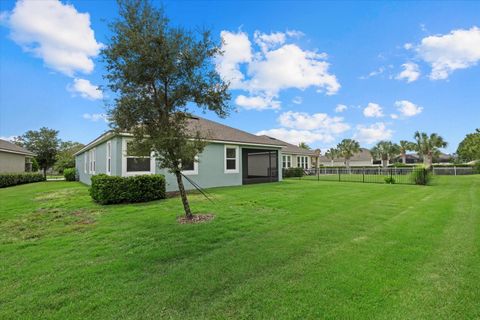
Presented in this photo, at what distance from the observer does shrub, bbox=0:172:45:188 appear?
1728 centimetres

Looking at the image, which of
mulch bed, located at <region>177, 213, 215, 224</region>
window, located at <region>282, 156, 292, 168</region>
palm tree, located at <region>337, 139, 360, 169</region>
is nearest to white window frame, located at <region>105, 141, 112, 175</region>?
mulch bed, located at <region>177, 213, 215, 224</region>

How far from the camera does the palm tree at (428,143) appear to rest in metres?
33.3

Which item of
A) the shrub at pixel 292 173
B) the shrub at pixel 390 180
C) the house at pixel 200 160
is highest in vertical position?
the house at pixel 200 160

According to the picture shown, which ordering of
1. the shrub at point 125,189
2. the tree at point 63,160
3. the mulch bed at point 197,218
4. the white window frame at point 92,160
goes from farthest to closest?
the tree at point 63,160
the white window frame at point 92,160
the shrub at point 125,189
the mulch bed at point 197,218

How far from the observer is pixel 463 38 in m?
12.3

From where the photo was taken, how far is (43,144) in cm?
3809

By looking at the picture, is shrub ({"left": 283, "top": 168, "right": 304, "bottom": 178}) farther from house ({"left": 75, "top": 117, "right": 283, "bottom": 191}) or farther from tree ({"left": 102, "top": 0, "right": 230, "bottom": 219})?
tree ({"left": 102, "top": 0, "right": 230, "bottom": 219})

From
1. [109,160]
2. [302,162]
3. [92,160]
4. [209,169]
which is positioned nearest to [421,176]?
[209,169]

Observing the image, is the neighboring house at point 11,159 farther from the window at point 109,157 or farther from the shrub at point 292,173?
the shrub at point 292,173

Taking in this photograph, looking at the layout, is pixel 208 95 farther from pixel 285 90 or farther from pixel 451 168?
pixel 451 168

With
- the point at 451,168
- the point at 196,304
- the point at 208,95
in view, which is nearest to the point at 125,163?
the point at 208,95

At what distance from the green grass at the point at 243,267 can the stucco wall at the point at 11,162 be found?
60.9 feet

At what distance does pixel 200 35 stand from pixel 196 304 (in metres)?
5.49

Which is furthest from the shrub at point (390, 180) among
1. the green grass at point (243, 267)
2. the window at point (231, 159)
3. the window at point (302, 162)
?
the window at point (302, 162)
